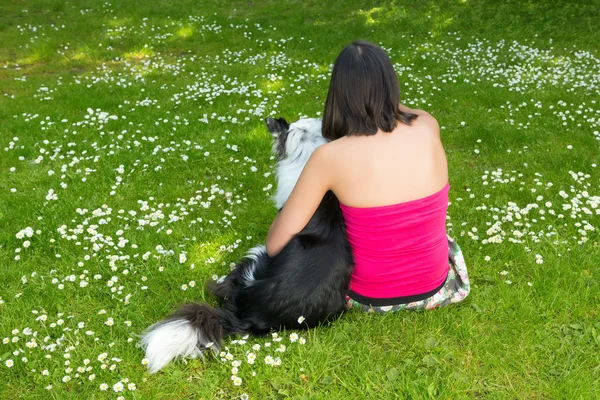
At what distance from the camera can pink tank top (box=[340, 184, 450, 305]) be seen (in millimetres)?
3494

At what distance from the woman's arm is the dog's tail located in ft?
2.43

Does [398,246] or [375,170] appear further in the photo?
[398,246]

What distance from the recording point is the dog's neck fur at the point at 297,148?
13.8 ft

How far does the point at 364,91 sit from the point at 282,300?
1572 millimetres

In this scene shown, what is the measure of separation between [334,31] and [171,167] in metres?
6.68

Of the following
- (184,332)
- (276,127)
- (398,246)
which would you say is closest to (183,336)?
(184,332)

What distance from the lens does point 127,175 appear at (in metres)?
6.29

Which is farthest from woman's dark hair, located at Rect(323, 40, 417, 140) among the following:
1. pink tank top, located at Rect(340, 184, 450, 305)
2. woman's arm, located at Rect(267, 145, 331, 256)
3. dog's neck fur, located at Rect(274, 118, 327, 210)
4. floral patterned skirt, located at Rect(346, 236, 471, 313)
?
floral patterned skirt, located at Rect(346, 236, 471, 313)

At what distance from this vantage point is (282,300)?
3.60 meters

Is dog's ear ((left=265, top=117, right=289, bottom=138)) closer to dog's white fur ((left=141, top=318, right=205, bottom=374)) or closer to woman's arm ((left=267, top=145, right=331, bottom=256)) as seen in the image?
woman's arm ((left=267, top=145, right=331, bottom=256))

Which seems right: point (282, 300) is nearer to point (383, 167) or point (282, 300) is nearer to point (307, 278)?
point (307, 278)

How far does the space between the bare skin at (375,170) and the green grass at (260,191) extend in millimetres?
1125

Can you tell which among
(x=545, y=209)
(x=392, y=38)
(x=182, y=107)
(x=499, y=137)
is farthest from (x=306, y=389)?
(x=392, y=38)

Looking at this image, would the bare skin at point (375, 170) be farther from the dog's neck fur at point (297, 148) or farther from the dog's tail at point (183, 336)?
the dog's tail at point (183, 336)
